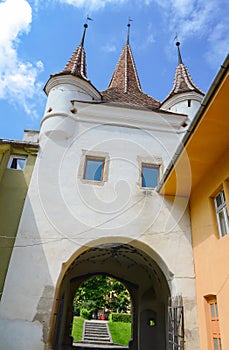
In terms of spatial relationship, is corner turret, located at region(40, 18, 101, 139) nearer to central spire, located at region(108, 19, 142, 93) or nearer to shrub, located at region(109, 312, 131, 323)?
central spire, located at region(108, 19, 142, 93)

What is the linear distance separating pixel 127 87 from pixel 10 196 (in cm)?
827

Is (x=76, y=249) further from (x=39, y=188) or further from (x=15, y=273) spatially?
(x=39, y=188)

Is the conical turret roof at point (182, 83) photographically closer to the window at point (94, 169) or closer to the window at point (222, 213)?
the window at point (94, 169)

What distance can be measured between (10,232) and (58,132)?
3273mm

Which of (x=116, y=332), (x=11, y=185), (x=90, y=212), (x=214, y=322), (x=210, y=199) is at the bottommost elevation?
(x=116, y=332)

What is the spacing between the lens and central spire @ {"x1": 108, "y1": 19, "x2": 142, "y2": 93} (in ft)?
44.7

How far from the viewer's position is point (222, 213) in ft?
19.9

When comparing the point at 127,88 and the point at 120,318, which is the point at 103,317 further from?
the point at 127,88

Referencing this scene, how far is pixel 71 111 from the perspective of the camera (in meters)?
8.97

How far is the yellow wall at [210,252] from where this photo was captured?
5297mm

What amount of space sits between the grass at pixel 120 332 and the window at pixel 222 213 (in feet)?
47.8

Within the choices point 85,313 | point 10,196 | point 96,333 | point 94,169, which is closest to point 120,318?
point 96,333

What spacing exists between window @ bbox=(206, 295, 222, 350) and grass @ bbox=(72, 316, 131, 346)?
44.2 feet

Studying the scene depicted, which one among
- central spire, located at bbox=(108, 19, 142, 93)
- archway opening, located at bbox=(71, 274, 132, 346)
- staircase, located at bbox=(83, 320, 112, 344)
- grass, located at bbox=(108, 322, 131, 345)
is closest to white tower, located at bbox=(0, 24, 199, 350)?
central spire, located at bbox=(108, 19, 142, 93)
